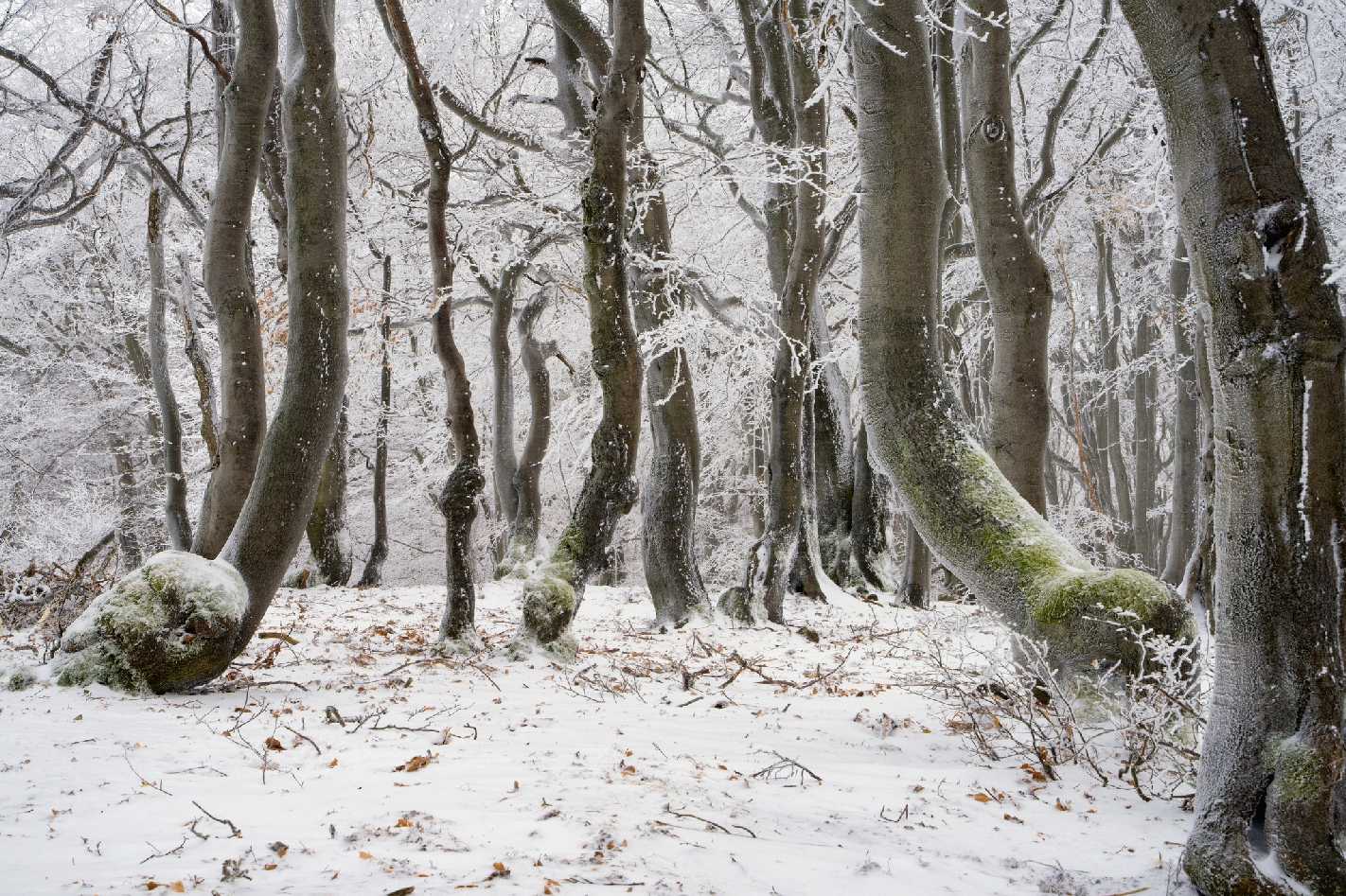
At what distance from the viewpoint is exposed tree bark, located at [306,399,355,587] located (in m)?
11.7

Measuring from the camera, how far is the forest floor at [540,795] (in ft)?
6.94

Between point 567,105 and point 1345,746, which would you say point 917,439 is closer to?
point 1345,746

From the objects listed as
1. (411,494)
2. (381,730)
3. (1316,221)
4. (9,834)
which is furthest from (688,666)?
(411,494)

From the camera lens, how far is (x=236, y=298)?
18.4 ft

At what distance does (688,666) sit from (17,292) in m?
16.7

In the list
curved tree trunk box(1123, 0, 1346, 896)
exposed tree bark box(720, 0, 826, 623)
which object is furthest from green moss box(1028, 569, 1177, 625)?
exposed tree bark box(720, 0, 826, 623)

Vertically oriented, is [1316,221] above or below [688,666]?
above

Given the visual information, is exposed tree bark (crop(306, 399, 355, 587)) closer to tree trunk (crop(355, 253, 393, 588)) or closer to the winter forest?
the winter forest

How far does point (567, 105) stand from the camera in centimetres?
862

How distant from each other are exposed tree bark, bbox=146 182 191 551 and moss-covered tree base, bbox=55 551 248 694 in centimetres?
404

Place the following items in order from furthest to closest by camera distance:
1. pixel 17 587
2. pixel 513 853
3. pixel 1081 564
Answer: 1. pixel 17 587
2. pixel 1081 564
3. pixel 513 853

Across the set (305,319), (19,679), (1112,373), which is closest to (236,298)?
(305,319)

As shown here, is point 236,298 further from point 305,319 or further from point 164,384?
point 164,384

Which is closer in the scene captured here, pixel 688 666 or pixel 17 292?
pixel 688 666
